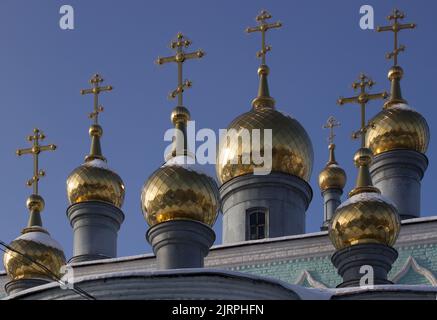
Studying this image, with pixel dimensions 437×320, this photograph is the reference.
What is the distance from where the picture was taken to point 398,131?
26.1m

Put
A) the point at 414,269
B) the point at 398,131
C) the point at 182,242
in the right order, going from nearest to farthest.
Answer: the point at 182,242 → the point at 414,269 → the point at 398,131

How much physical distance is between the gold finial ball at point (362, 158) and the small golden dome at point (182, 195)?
2.11m

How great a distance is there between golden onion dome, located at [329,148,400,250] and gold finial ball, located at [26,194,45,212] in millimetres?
5677

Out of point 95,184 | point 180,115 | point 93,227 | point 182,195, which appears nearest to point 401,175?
point 180,115

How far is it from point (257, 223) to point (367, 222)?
3658 mm

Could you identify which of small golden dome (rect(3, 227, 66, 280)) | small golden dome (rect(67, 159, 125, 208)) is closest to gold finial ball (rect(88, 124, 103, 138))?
small golden dome (rect(67, 159, 125, 208))

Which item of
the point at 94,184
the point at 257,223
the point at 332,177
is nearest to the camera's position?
the point at 257,223

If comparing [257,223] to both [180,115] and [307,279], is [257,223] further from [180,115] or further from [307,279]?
[180,115]

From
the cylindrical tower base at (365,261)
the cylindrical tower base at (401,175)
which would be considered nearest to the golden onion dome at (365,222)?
the cylindrical tower base at (365,261)

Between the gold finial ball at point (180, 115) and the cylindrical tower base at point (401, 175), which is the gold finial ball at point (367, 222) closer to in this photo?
the gold finial ball at point (180, 115)

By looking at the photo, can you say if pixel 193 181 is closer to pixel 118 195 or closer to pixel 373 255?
pixel 373 255

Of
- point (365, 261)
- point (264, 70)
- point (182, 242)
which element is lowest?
point (365, 261)

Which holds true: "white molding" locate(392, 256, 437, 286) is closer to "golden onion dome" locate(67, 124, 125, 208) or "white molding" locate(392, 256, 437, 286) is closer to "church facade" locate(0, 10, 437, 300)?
"church facade" locate(0, 10, 437, 300)
